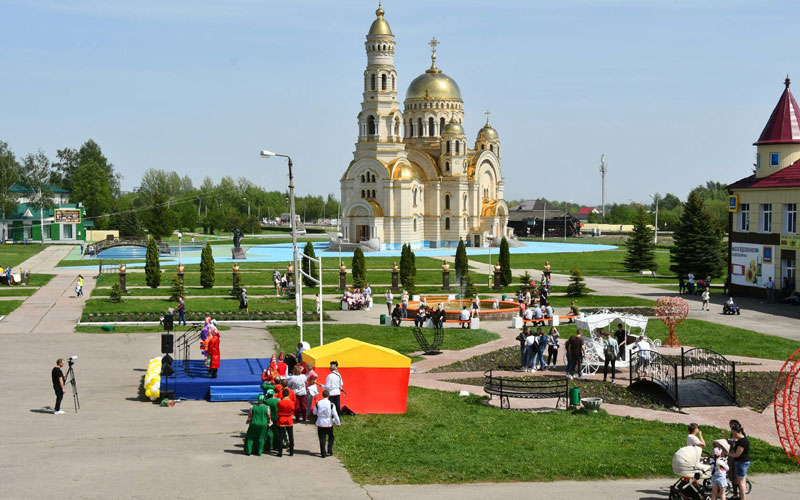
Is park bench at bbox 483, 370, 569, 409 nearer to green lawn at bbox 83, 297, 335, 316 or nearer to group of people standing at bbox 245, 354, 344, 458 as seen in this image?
group of people standing at bbox 245, 354, 344, 458

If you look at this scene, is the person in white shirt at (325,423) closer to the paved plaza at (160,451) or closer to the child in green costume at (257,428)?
the paved plaza at (160,451)

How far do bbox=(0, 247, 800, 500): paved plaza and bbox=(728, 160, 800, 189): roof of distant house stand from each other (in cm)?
1934

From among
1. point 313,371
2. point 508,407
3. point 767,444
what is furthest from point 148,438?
point 767,444

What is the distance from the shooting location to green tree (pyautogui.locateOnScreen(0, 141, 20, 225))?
314 ft

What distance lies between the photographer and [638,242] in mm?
64625

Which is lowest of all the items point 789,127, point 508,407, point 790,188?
point 508,407

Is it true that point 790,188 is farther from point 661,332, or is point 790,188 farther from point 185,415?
point 185,415

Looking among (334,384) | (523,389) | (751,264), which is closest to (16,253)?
(751,264)

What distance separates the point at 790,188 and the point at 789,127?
340 cm

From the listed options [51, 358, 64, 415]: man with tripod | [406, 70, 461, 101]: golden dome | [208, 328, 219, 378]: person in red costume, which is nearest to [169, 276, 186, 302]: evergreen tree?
[208, 328, 219, 378]: person in red costume

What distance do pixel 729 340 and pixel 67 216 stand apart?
8464 cm

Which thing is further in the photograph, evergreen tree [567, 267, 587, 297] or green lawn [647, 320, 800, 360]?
evergreen tree [567, 267, 587, 297]

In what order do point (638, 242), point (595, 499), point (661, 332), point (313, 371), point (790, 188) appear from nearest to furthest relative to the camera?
point (595, 499) → point (313, 371) → point (661, 332) → point (790, 188) → point (638, 242)

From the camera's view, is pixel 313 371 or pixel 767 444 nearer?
pixel 767 444
